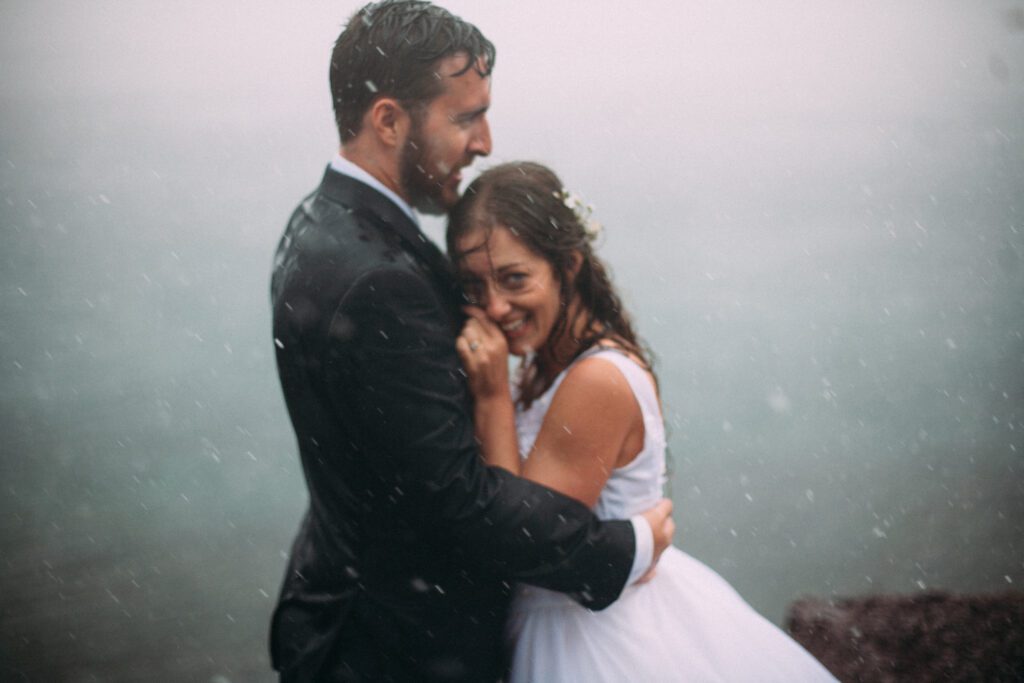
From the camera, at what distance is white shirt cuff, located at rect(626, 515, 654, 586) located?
1593mm

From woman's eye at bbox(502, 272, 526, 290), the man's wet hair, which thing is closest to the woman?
woman's eye at bbox(502, 272, 526, 290)

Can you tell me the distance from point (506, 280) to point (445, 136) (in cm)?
32

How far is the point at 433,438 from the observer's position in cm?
138

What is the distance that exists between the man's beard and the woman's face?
0.12 m

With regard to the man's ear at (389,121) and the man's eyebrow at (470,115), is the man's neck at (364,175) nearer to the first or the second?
the man's ear at (389,121)

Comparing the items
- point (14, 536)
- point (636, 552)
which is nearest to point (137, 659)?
point (14, 536)

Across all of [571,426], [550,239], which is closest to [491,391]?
[571,426]

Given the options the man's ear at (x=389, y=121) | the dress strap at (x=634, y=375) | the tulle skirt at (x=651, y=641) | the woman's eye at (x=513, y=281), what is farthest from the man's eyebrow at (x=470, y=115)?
the tulle skirt at (x=651, y=641)

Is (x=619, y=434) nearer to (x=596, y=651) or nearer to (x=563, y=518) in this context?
(x=563, y=518)

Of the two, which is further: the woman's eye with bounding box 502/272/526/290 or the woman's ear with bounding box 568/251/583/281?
the woman's ear with bounding box 568/251/583/281

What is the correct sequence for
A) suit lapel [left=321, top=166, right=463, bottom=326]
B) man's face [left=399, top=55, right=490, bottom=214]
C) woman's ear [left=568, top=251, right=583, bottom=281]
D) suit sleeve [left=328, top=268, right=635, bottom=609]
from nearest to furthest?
1. suit sleeve [left=328, top=268, right=635, bottom=609]
2. suit lapel [left=321, top=166, right=463, bottom=326]
3. man's face [left=399, top=55, right=490, bottom=214]
4. woman's ear [left=568, top=251, right=583, bottom=281]

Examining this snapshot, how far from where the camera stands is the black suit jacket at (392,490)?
4.53ft

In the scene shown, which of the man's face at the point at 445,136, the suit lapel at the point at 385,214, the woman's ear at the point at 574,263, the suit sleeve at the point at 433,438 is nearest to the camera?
the suit sleeve at the point at 433,438

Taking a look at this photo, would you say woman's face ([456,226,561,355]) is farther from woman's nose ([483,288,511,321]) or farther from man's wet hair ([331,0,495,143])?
man's wet hair ([331,0,495,143])
